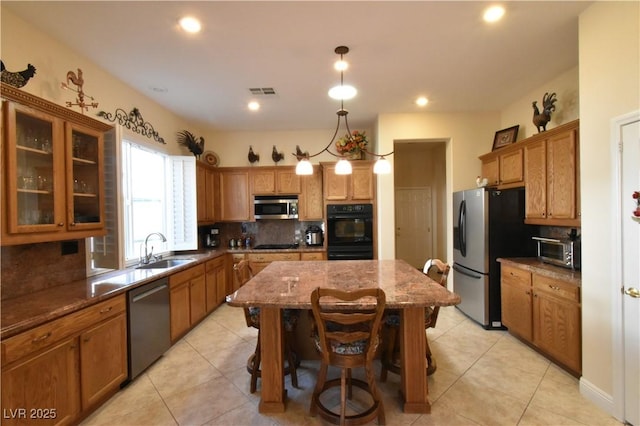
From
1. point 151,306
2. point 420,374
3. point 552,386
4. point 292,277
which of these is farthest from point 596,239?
point 151,306

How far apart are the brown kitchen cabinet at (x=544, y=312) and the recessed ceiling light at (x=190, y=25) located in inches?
150

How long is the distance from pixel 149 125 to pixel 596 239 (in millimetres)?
4818

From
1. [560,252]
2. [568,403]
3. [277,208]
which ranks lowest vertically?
[568,403]

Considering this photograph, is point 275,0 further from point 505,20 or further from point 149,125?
point 149,125

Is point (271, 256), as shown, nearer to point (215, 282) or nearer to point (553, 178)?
point (215, 282)

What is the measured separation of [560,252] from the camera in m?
2.79

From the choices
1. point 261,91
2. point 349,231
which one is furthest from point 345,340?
point 261,91

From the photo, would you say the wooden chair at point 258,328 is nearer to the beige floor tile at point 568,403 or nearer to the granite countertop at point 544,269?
the beige floor tile at point 568,403

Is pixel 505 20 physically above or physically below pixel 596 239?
above

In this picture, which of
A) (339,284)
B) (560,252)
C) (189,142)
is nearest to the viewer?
(339,284)

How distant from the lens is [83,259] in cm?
248

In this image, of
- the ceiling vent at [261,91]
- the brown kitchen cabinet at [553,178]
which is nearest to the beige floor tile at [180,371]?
the ceiling vent at [261,91]

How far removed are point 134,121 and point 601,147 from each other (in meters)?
4.59

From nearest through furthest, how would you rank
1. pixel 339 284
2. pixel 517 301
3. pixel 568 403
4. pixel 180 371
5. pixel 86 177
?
pixel 568 403 < pixel 339 284 < pixel 86 177 < pixel 180 371 < pixel 517 301
